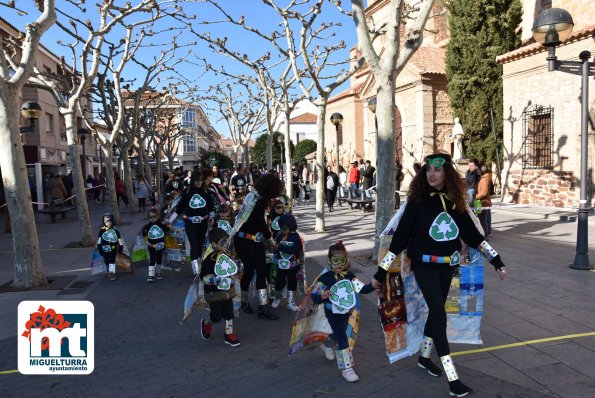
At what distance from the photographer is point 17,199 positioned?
734 centimetres

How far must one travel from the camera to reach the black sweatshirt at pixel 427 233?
3750 mm

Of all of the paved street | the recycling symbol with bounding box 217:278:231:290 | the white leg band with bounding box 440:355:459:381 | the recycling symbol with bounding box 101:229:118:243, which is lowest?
the paved street

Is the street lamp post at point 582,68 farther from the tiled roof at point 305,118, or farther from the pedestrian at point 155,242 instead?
the tiled roof at point 305,118

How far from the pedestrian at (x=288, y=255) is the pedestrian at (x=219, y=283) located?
104 cm

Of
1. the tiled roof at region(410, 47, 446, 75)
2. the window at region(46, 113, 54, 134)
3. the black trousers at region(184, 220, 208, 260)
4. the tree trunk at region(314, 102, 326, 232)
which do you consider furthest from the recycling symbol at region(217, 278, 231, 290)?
the window at region(46, 113, 54, 134)

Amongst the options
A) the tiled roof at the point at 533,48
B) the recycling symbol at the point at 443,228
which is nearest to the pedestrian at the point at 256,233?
the recycling symbol at the point at 443,228

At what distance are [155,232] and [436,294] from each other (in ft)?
17.7

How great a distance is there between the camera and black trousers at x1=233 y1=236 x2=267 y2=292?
5.62m

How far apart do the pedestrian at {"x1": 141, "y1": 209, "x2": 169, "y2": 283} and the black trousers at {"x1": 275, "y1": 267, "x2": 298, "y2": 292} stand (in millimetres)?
2660

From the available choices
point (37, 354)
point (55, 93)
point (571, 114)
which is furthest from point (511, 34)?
point (37, 354)

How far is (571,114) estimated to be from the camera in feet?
47.4

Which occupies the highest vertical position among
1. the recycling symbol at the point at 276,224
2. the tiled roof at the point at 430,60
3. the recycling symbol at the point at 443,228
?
the tiled roof at the point at 430,60

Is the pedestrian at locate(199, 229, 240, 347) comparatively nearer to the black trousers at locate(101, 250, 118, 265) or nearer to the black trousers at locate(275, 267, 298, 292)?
the black trousers at locate(275, 267, 298, 292)

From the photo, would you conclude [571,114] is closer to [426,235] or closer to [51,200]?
[426,235]
